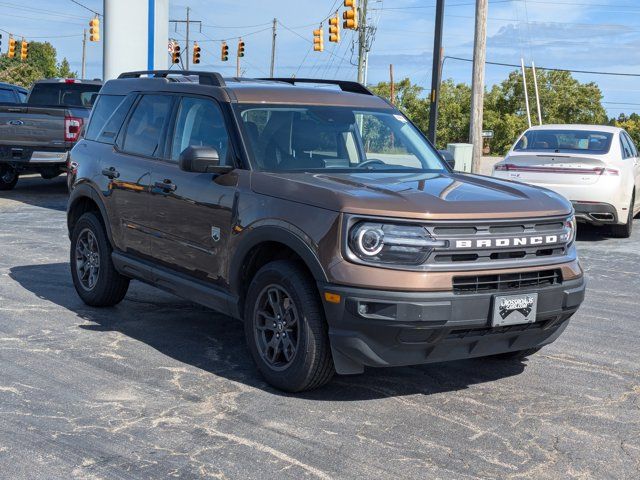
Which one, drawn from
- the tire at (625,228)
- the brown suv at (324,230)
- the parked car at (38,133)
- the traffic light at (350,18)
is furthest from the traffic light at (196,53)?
the brown suv at (324,230)

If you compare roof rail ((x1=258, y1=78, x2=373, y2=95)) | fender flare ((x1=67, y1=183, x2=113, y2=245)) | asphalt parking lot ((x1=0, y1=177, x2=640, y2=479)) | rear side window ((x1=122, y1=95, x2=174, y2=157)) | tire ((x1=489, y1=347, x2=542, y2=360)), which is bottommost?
asphalt parking lot ((x1=0, y1=177, x2=640, y2=479))

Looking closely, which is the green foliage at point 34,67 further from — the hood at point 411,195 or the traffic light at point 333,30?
the hood at point 411,195

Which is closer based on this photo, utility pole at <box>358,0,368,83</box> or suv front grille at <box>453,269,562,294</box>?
suv front grille at <box>453,269,562,294</box>

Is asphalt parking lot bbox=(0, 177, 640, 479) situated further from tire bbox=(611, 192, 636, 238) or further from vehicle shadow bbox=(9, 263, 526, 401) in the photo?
tire bbox=(611, 192, 636, 238)

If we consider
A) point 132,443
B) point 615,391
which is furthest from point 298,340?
point 615,391

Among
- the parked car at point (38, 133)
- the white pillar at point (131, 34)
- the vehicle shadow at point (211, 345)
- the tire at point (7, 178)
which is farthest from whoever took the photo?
the tire at point (7, 178)

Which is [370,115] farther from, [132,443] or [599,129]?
[599,129]

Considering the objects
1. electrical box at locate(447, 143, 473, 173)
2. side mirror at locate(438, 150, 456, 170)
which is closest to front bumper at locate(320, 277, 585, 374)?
side mirror at locate(438, 150, 456, 170)

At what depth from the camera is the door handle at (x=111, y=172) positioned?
7.10 metres

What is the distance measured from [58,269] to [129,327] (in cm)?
273

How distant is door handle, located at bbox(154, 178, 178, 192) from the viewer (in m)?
6.33

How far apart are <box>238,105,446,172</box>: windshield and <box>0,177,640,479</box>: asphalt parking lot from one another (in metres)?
1.39

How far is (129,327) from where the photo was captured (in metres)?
7.03

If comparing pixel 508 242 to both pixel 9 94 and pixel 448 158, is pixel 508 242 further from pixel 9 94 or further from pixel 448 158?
pixel 9 94
